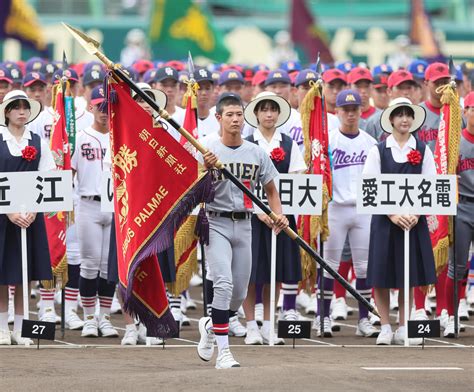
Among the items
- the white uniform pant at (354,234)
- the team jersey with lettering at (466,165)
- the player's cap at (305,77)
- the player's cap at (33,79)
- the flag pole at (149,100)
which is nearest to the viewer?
the flag pole at (149,100)

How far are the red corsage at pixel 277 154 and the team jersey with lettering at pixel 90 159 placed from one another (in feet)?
6.09

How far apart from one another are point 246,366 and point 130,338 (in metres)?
2.55

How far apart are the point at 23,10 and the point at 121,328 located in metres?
14.2

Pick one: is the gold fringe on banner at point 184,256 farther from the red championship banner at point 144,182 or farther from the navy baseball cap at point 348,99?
the red championship banner at point 144,182

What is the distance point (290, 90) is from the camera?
18953mm

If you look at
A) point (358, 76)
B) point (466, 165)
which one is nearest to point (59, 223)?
point (466, 165)

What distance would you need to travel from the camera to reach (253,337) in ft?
51.2

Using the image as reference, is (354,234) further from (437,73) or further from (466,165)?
(437,73)

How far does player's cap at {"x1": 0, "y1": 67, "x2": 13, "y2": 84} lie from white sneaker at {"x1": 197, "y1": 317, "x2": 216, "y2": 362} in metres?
6.26

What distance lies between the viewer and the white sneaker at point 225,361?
13039 millimetres

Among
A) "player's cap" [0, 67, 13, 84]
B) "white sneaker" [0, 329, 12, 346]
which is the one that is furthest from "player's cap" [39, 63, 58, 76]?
"white sneaker" [0, 329, 12, 346]

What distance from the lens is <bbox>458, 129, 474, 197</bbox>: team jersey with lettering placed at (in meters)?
16.5

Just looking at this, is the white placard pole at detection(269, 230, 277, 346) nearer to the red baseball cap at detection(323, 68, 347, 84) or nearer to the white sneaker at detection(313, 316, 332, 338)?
the white sneaker at detection(313, 316, 332, 338)

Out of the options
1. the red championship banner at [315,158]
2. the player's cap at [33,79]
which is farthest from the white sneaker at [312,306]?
the player's cap at [33,79]
